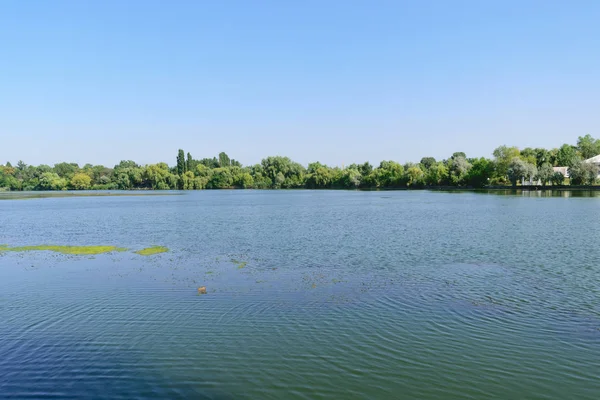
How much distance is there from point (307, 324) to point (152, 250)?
15418 mm

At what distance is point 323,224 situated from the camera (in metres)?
36.6

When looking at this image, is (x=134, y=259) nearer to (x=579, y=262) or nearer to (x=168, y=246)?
(x=168, y=246)

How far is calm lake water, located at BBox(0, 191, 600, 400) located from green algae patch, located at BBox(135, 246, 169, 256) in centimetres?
110

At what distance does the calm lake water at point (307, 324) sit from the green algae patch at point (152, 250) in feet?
3.61

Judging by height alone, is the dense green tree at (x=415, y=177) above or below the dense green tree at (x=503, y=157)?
below

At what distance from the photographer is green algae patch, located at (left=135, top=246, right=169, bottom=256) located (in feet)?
75.8

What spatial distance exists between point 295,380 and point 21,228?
122ft

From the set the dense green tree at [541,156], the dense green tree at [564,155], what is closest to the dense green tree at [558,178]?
the dense green tree at [541,156]

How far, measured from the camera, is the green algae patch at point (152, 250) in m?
23.1

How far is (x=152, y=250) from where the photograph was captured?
24047 mm

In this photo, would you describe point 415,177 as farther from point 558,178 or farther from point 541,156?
point 558,178

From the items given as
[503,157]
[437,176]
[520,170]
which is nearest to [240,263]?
[520,170]

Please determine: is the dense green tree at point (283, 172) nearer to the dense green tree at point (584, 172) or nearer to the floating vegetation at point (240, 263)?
the dense green tree at point (584, 172)

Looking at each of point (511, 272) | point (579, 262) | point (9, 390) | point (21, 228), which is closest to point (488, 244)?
point (579, 262)
